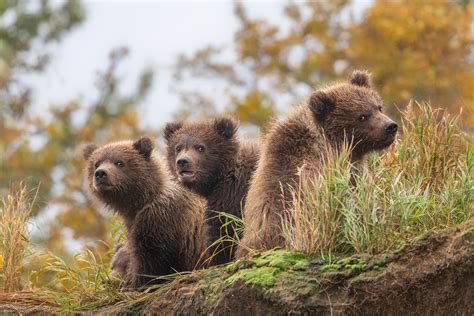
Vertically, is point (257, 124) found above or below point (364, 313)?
above

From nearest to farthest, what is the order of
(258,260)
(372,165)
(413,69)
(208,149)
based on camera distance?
(258,260), (372,165), (208,149), (413,69)

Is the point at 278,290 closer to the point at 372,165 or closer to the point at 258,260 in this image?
the point at 258,260

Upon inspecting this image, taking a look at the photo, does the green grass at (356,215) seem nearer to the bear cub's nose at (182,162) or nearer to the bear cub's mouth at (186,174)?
the bear cub's mouth at (186,174)

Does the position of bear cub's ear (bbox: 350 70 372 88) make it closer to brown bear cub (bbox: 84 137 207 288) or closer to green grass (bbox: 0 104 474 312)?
green grass (bbox: 0 104 474 312)

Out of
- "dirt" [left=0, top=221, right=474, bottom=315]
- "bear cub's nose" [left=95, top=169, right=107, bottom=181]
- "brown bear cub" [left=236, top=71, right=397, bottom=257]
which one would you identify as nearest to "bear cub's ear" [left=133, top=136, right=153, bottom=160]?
"bear cub's nose" [left=95, top=169, right=107, bottom=181]

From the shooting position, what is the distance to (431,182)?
9.16m

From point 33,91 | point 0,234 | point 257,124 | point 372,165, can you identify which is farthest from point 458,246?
point 33,91

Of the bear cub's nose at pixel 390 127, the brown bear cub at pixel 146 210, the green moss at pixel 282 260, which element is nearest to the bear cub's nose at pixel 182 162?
the brown bear cub at pixel 146 210

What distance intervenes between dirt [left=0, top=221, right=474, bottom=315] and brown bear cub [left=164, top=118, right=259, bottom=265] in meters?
1.95

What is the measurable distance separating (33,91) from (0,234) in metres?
19.7

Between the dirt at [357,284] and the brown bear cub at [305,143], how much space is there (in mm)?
832

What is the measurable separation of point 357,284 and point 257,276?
2.74 ft

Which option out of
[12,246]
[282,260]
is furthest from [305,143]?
[12,246]

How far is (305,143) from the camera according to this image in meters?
9.36
